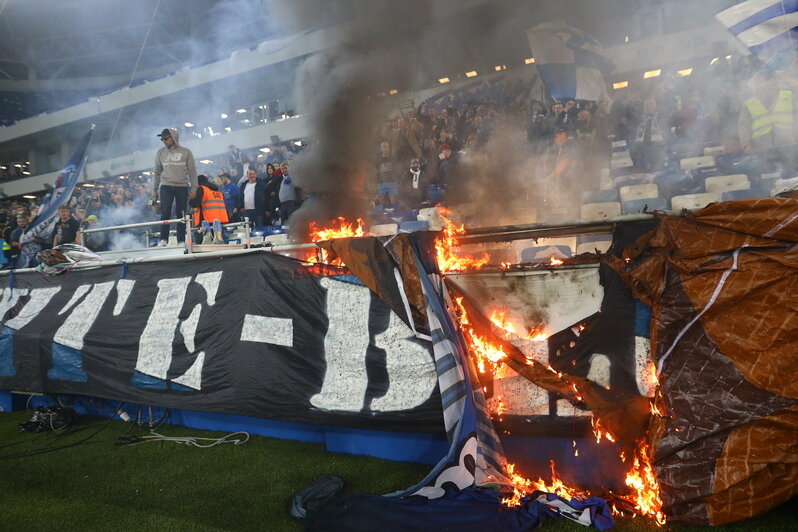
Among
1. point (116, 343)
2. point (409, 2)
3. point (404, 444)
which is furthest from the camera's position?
point (409, 2)

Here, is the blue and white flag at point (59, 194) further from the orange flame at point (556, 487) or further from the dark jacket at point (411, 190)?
the orange flame at point (556, 487)

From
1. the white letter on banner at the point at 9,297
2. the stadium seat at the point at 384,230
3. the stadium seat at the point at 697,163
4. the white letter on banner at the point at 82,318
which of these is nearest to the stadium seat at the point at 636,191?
the stadium seat at the point at 697,163

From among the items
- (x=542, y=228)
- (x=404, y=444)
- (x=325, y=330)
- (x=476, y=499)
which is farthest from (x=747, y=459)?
(x=325, y=330)

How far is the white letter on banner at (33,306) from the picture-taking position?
5.55 metres

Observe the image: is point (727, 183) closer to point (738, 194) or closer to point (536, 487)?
point (738, 194)

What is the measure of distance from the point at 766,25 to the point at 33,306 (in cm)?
933

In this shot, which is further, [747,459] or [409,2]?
[409,2]

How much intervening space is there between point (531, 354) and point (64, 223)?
8.77 m

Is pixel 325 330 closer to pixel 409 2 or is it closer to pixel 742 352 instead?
pixel 742 352

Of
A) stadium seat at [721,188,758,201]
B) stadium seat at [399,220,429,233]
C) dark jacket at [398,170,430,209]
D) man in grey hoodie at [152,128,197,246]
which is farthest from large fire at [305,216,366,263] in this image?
stadium seat at [721,188,758,201]

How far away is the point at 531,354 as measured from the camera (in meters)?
3.04

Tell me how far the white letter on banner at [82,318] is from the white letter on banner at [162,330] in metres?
0.85

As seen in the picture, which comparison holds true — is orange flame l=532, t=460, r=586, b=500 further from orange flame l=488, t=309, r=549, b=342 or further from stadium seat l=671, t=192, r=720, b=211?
stadium seat l=671, t=192, r=720, b=211

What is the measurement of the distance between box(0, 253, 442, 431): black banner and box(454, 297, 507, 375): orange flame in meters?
0.31
